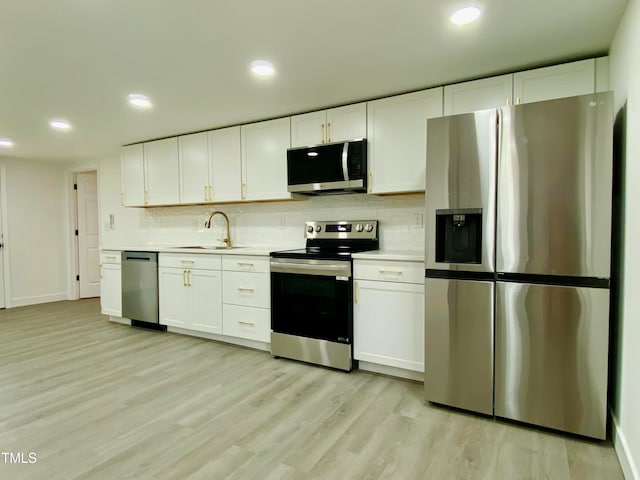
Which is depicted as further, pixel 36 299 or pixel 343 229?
pixel 36 299

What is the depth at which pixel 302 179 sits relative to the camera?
3221 millimetres

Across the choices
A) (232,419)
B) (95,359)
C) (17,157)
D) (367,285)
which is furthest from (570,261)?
(17,157)

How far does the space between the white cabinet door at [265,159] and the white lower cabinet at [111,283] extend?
1.86 metres

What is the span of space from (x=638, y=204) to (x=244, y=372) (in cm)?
258

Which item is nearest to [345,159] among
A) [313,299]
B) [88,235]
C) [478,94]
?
[478,94]

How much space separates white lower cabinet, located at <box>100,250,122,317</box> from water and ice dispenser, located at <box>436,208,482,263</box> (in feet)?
11.9

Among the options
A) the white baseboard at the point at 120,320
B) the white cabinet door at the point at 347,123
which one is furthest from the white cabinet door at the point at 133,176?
the white cabinet door at the point at 347,123

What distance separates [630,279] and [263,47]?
224 cm

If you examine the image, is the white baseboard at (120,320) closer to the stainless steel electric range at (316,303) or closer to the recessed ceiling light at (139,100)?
the stainless steel electric range at (316,303)

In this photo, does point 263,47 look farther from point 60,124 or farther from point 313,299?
point 60,124

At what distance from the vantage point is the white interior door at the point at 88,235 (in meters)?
5.93

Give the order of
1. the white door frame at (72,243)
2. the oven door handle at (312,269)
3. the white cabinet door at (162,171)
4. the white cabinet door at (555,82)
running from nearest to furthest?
the white cabinet door at (555,82) < the oven door handle at (312,269) < the white cabinet door at (162,171) < the white door frame at (72,243)

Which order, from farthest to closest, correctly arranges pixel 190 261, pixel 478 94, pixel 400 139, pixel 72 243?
pixel 72 243 < pixel 190 261 < pixel 400 139 < pixel 478 94

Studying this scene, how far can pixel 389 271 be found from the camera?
2586 mm
